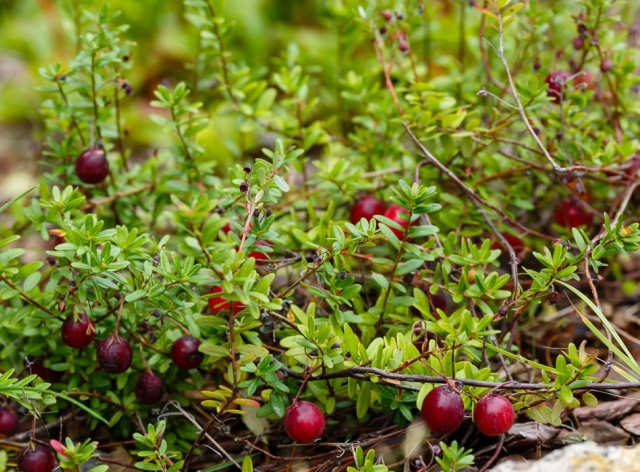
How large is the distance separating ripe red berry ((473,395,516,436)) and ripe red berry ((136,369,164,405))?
102 centimetres

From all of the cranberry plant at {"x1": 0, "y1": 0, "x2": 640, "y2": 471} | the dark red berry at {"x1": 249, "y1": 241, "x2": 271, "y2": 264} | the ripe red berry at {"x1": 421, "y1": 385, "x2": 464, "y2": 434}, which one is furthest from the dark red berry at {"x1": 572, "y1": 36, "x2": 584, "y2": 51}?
the ripe red berry at {"x1": 421, "y1": 385, "x2": 464, "y2": 434}

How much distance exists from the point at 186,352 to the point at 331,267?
21.2 inches

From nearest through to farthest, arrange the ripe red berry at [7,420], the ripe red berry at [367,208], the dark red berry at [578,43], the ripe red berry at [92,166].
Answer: the ripe red berry at [7,420], the ripe red berry at [92,166], the ripe red berry at [367,208], the dark red berry at [578,43]

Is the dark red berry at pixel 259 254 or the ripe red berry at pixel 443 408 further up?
the dark red berry at pixel 259 254

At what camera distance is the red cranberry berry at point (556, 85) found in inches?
106

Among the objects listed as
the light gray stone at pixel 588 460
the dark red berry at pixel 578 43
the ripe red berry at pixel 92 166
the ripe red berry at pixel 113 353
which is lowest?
the light gray stone at pixel 588 460

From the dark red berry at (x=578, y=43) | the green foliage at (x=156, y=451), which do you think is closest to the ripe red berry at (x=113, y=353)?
the green foliage at (x=156, y=451)

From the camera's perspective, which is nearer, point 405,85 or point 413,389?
point 413,389

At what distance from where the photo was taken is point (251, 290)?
6.81 feet

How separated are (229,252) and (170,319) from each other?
41 centimetres

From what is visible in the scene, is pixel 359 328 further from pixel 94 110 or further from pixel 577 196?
pixel 94 110

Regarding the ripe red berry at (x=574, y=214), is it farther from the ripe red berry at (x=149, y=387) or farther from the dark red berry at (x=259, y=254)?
the ripe red berry at (x=149, y=387)

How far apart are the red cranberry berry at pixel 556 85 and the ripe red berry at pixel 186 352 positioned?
153 cm

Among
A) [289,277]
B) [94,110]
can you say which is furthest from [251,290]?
[94,110]
